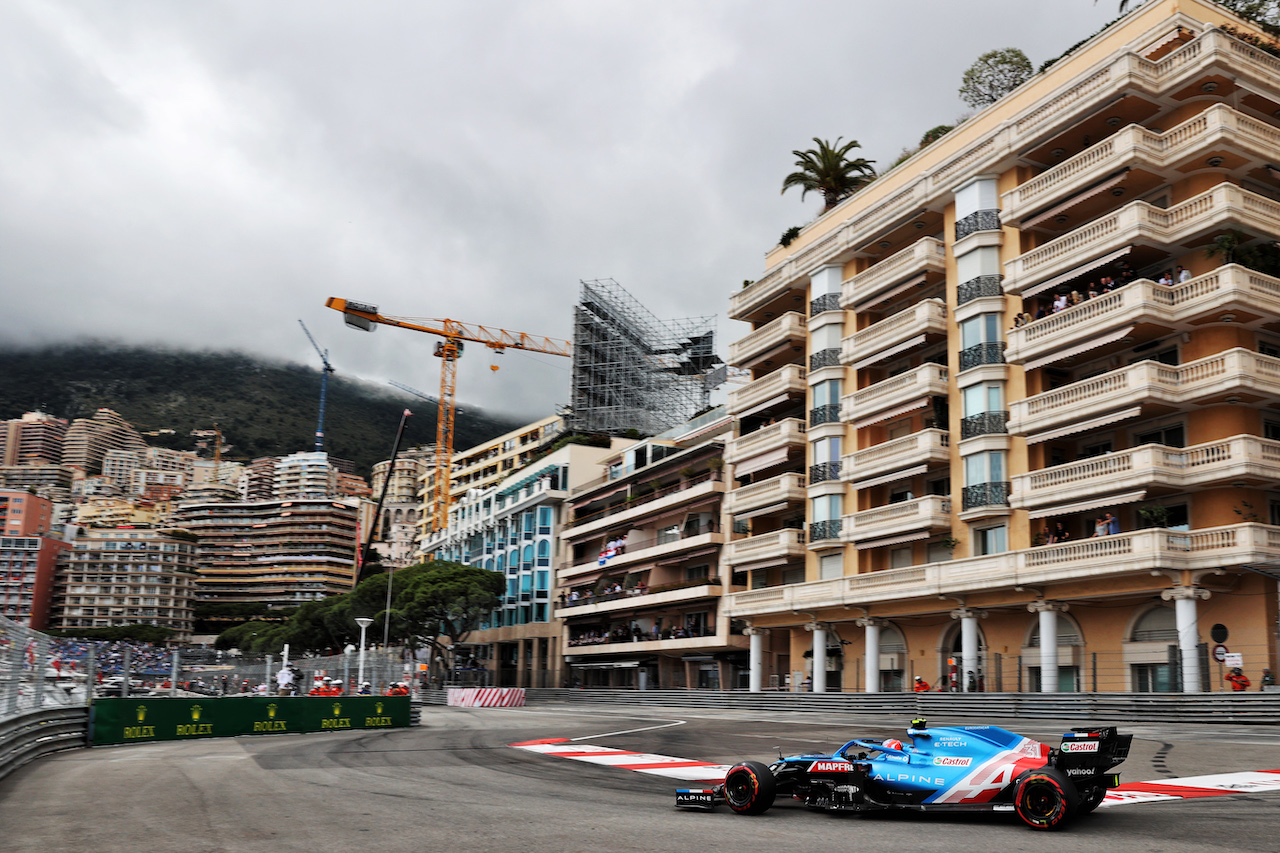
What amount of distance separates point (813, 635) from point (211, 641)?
6777 inches

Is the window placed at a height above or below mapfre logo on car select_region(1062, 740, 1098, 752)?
above

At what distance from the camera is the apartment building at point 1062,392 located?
32406mm

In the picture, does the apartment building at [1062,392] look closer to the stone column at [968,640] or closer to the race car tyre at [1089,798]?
the stone column at [968,640]

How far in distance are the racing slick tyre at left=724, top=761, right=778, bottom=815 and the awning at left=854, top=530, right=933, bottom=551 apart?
30.8 m

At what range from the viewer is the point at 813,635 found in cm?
4941

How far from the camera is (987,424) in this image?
39500 millimetres

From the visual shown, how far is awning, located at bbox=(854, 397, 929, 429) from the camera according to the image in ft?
141

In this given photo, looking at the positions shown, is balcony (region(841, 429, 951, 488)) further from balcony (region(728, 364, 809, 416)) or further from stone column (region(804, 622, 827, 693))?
stone column (region(804, 622, 827, 693))

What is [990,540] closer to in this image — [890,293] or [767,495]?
[890,293]

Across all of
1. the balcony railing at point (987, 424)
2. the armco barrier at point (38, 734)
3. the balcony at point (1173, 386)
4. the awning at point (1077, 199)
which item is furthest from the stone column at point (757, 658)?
the armco barrier at point (38, 734)

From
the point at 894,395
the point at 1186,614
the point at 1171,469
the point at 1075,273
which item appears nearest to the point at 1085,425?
the point at 1171,469

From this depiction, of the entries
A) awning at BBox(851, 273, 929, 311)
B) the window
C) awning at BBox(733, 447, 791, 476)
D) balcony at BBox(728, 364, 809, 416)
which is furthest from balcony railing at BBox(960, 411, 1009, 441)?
awning at BBox(733, 447, 791, 476)

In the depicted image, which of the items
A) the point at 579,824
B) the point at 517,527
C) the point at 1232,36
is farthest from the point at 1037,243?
the point at 517,527

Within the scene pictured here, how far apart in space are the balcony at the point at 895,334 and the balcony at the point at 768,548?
8513 millimetres
